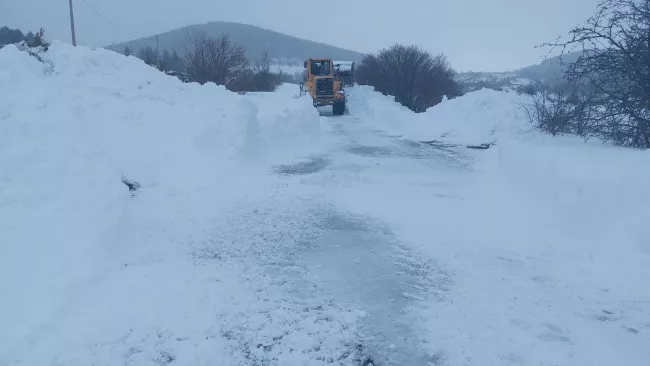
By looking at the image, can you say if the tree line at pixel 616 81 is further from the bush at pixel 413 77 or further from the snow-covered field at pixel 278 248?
the bush at pixel 413 77

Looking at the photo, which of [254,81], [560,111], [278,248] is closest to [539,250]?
[278,248]

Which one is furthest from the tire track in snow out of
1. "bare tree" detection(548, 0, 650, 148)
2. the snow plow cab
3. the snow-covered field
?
the snow plow cab

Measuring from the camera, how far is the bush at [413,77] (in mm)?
34750

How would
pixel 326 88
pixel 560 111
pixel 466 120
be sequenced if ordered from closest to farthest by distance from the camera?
1. pixel 560 111
2. pixel 466 120
3. pixel 326 88

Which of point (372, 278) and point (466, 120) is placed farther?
point (466, 120)

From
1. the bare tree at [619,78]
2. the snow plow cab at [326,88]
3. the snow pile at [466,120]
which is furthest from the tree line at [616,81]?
the snow plow cab at [326,88]

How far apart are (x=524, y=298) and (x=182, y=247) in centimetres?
399

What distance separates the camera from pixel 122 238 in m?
6.17

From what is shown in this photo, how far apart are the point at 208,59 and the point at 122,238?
2468cm

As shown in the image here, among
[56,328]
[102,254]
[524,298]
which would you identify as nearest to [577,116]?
[524,298]

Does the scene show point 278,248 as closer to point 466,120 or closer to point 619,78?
point 619,78

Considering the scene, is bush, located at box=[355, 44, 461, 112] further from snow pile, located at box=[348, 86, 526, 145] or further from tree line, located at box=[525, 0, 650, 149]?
tree line, located at box=[525, 0, 650, 149]

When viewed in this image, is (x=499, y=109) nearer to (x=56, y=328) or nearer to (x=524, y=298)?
(x=524, y=298)

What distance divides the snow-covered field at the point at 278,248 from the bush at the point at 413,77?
2333 cm
